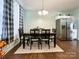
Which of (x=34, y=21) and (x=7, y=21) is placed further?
(x=34, y=21)

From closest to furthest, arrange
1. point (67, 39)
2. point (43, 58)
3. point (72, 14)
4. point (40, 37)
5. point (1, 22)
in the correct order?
point (43, 58) → point (1, 22) → point (40, 37) → point (67, 39) → point (72, 14)

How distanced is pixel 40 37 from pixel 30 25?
4.27 m

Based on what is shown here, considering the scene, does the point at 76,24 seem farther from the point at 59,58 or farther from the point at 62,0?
the point at 59,58

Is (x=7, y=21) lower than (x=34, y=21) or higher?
lower

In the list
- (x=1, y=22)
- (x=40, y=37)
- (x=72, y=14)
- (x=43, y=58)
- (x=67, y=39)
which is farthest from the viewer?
(x=72, y=14)

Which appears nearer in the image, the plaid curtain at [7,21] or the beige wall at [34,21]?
the plaid curtain at [7,21]

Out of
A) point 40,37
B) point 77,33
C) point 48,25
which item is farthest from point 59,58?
point 48,25

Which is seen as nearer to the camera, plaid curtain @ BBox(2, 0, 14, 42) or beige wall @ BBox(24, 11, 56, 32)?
plaid curtain @ BBox(2, 0, 14, 42)

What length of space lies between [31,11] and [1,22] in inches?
244

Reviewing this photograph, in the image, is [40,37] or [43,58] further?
[40,37]

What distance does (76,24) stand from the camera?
9.35 metres

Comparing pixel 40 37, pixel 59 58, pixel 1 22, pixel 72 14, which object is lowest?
pixel 59 58

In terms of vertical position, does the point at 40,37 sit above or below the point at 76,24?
below

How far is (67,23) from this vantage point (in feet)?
29.1
